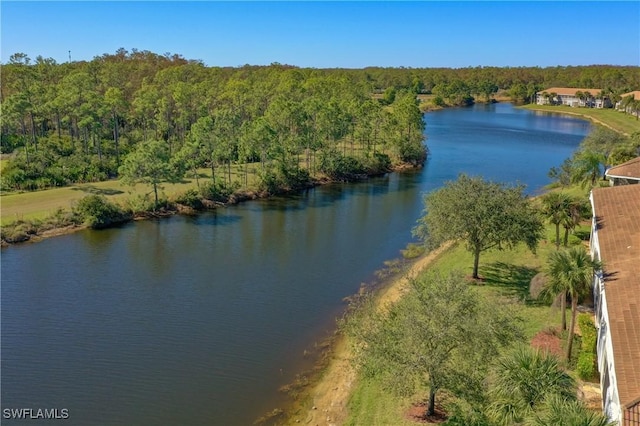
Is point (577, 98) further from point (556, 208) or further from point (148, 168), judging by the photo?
point (148, 168)

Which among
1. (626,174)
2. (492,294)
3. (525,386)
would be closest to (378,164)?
(626,174)

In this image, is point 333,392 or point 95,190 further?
point 95,190

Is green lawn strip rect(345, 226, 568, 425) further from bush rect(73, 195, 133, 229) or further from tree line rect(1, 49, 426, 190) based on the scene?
tree line rect(1, 49, 426, 190)

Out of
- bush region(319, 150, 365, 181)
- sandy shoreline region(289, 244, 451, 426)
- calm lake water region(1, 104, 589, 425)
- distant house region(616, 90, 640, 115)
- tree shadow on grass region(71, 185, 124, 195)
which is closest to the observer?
sandy shoreline region(289, 244, 451, 426)

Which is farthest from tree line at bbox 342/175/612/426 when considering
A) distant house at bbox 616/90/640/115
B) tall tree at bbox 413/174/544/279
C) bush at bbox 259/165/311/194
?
distant house at bbox 616/90/640/115

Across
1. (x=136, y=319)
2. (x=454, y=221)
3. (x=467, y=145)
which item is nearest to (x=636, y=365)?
(x=454, y=221)

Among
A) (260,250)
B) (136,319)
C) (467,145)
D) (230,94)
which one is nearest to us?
(136,319)

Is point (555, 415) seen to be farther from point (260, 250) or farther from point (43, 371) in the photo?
point (260, 250)

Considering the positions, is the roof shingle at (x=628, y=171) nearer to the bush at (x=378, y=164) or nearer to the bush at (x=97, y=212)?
the bush at (x=378, y=164)
